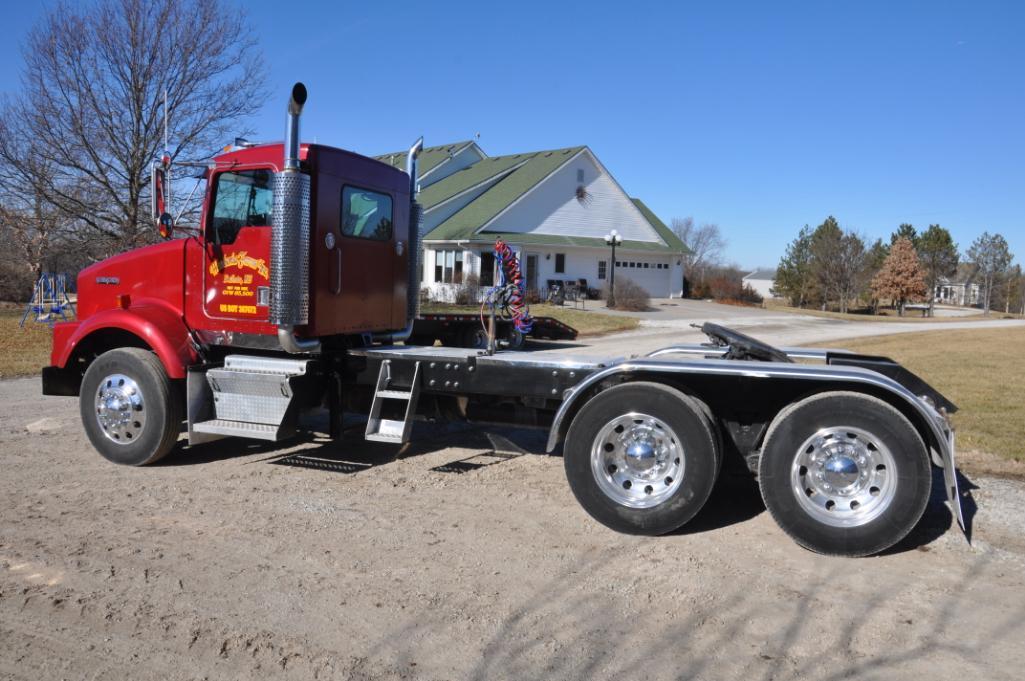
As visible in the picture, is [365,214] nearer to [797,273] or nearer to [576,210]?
[576,210]

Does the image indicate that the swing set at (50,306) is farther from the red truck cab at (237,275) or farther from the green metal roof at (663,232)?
the green metal roof at (663,232)

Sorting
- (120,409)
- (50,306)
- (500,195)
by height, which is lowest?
(120,409)

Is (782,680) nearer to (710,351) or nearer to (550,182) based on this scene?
(710,351)

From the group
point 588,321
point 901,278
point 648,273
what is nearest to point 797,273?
point 901,278

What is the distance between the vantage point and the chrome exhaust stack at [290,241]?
6191mm

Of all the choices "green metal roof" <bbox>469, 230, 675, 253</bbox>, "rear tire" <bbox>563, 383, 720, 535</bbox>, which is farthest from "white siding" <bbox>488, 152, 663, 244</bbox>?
"rear tire" <bbox>563, 383, 720, 535</bbox>

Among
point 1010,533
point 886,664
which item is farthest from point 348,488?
point 1010,533

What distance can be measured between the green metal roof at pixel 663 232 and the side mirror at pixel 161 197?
126 feet

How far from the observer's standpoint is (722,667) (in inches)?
137

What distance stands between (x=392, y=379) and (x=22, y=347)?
13.3 meters

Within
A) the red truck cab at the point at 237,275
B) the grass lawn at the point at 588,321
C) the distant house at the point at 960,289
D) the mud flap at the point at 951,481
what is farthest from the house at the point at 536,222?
the distant house at the point at 960,289

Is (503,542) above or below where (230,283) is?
below

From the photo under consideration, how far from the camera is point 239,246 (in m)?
6.72

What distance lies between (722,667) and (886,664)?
2.40 ft
